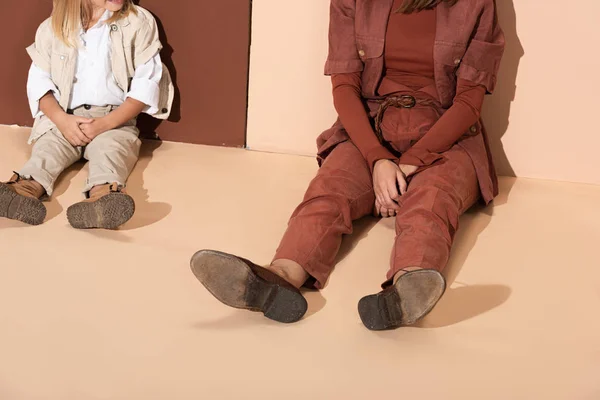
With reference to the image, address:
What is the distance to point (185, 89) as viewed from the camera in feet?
7.00

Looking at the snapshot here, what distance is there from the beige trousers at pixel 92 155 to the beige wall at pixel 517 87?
37 cm

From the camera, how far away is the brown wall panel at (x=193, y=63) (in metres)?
2.06

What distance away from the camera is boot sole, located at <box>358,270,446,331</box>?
50.0 inches

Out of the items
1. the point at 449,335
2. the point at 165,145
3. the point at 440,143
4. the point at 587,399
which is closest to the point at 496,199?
the point at 440,143

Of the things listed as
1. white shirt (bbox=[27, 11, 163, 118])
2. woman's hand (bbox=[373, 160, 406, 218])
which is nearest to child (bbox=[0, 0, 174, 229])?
white shirt (bbox=[27, 11, 163, 118])

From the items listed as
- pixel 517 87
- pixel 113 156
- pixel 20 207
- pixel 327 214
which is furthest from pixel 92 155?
pixel 517 87

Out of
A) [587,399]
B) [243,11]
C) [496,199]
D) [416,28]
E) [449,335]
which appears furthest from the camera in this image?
[243,11]

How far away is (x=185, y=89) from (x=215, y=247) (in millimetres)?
689

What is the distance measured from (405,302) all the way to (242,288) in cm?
28

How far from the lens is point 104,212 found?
1621 millimetres

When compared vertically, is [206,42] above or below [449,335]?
above

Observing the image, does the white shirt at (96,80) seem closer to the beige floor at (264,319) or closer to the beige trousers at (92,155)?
the beige trousers at (92,155)

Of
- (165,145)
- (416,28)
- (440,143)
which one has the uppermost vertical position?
(416,28)

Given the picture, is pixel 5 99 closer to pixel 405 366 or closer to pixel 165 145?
pixel 165 145
